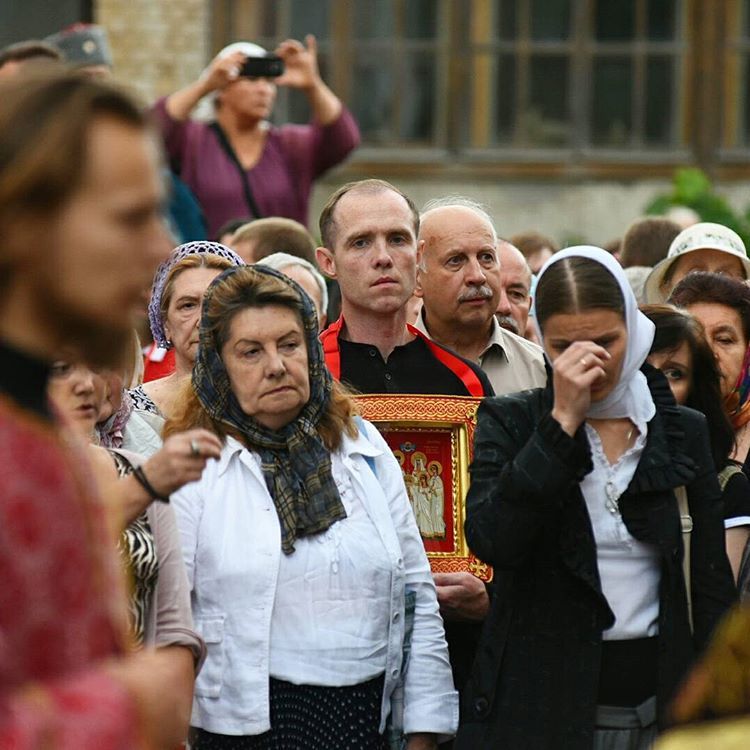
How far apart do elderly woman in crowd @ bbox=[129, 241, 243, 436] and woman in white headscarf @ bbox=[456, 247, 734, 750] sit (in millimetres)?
1626

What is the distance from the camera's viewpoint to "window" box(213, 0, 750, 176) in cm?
1537

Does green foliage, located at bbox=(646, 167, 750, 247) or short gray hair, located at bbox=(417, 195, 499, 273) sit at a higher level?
short gray hair, located at bbox=(417, 195, 499, 273)

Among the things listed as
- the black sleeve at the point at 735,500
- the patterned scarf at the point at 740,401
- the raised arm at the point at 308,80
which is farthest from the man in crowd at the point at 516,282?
the raised arm at the point at 308,80

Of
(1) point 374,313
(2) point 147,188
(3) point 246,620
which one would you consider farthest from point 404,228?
(2) point 147,188

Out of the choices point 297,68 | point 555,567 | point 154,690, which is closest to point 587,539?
point 555,567

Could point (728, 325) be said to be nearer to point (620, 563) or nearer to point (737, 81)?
point (620, 563)

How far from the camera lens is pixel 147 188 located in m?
2.08

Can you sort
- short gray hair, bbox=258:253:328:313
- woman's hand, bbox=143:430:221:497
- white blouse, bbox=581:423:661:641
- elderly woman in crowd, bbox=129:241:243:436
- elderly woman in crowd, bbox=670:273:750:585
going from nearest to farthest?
1. woman's hand, bbox=143:430:221:497
2. white blouse, bbox=581:423:661:641
3. elderly woman in crowd, bbox=129:241:243:436
4. elderly woman in crowd, bbox=670:273:750:585
5. short gray hair, bbox=258:253:328:313

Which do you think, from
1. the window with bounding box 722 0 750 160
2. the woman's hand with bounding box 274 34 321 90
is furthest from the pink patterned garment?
the window with bounding box 722 0 750 160

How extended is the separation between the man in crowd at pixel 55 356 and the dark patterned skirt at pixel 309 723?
83.5 inches

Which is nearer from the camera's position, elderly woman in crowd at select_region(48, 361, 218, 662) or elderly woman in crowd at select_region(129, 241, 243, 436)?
elderly woman in crowd at select_region(48, 361, 218, 662)

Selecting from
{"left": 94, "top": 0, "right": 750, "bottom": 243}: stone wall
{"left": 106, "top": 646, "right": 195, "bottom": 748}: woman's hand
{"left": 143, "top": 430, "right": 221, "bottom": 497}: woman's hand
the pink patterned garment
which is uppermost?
the pink patterned garment

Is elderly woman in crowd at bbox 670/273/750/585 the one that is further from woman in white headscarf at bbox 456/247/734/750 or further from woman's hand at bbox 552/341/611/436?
woman's hand at bbox 552/341/611/436

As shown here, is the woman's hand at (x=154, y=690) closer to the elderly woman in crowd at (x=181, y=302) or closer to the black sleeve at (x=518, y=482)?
the black sleeve at (x=518, y=482)
